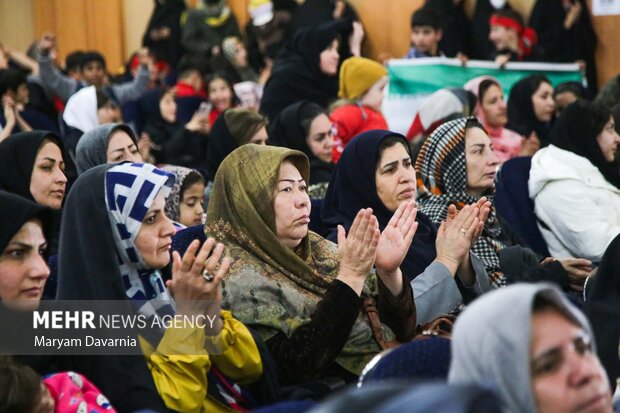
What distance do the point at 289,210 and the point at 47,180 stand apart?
120cm

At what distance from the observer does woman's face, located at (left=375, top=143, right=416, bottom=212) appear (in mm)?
4199

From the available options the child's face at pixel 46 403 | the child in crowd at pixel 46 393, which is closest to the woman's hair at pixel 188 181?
the child in crowd at pixel 46 393

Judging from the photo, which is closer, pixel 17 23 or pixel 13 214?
pixel 13 214

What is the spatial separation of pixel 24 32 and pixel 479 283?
33.2 feet

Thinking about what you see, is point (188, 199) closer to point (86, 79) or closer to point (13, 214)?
point (13, 214)

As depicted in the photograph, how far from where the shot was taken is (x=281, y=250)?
3475mm

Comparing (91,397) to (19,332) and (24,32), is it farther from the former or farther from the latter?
(24,32)

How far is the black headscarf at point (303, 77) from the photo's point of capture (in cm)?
781

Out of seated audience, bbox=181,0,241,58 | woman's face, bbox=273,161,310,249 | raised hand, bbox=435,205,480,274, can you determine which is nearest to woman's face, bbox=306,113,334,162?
raised hand, bbox=435,205,480,274

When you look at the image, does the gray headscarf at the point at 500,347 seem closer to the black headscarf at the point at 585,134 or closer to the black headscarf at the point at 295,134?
the black headscarf at the point at 585,134

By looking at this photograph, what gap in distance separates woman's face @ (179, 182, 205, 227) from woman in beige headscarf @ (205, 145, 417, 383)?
1.15 meters

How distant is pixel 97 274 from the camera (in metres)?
3.03

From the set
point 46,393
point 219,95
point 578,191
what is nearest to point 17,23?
point 219,95

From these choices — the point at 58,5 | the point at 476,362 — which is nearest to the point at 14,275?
the point at 476,362
